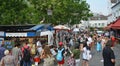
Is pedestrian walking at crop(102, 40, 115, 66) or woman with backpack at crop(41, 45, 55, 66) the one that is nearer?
pedestrian walking at crop(102, 40, 115, 66)

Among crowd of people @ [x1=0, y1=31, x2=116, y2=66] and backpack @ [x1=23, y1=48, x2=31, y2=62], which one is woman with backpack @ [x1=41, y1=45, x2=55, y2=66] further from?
backpack @ [x1=23, y1=48, x2=31, y2=62]

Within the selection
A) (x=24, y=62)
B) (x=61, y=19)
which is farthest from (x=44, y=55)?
(x=61, y=19)

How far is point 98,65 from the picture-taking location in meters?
22.4

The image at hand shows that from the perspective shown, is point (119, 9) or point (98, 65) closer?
point (98, 65)

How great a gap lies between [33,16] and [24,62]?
2539cm

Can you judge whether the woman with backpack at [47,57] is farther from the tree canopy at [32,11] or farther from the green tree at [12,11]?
the green tree at [12,11]

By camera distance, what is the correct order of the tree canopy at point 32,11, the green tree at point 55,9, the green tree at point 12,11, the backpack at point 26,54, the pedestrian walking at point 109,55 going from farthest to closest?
the green tree at point 55,9
the tree canopy at point 32,11
the green tree at point 12,11
the backpack at point 26,54
the pedestrian walking at point 109,55

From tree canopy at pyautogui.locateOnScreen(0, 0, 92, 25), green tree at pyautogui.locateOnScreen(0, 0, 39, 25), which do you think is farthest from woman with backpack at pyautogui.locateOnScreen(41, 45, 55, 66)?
green tree at pyautogui.locateOnScreen(0, 0, 39, 25)

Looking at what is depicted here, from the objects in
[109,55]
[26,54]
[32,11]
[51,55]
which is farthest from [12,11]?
[109,55]

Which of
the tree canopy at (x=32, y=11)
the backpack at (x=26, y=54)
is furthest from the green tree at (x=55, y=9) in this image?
the backpack at (x=26, y=54)

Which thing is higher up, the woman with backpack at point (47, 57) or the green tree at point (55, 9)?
the woman with backpack at point (47, 57)

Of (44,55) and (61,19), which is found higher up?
(44,55)

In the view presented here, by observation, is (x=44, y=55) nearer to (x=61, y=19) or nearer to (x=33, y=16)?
(x=33, y=16)

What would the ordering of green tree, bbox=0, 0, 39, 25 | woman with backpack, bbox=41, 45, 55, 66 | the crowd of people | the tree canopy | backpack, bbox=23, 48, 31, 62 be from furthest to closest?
the tree canopy, green tree, bbox=0, 0, 39, 25, backpack, bbox=23, 48, 31, 62, woman with backpack, bbox=41, 45, 55, 66, the crowd of people
